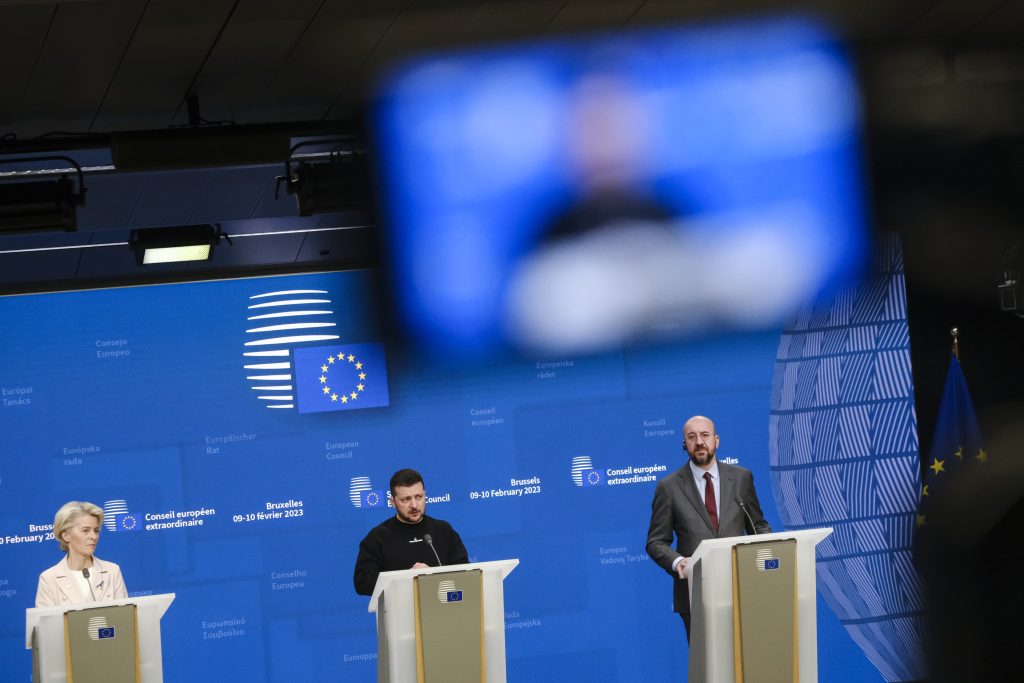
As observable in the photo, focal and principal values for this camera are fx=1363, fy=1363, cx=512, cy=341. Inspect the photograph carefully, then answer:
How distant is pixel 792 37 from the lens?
756 cm

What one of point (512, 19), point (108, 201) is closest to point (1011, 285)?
point (512, 19)

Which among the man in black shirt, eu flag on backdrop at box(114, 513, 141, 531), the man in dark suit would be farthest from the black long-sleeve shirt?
eu flag on backdrop at box(114, 513, 141, 531)

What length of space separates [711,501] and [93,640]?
9.23 feet

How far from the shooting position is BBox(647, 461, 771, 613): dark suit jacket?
629 cm

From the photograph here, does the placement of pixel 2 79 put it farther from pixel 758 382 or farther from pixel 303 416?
pixel 758 382

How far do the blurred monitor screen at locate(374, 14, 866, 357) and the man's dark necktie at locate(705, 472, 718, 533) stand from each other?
128 centimetres

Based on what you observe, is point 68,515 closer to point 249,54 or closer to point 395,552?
point 395,552

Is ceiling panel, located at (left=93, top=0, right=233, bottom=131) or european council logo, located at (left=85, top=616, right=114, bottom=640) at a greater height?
ceiling panel, located at (left=93, top=0, right=233, bottom=131)

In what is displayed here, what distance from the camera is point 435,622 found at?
5.25m

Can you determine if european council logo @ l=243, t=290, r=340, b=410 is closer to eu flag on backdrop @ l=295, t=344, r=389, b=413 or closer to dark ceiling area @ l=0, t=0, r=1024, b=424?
eu flag on backdrop @ l=295, t=344, r=389, b=413

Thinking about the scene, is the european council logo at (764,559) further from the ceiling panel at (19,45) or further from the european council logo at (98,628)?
the ceiling panel at (19,45)

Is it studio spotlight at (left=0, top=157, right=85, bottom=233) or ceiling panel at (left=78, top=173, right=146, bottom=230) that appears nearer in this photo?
studio spotlight at (left=0, top=157, right=85, bottom=233)

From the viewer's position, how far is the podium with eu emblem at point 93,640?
5.05 meters

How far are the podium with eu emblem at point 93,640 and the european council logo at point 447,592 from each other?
3.36 ft
